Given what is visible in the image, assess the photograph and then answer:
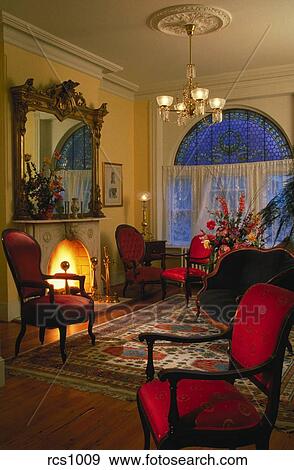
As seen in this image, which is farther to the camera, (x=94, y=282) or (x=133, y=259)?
(x=133, y=259)

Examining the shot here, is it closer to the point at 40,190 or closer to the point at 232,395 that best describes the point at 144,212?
the point at 40,190

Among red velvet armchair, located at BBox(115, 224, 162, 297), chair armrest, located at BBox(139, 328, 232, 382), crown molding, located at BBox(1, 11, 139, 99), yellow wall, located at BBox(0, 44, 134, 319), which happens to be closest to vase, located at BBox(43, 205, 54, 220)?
yellow wall, located at BBox(0, 44, 134, 319)

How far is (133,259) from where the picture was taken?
271 inches

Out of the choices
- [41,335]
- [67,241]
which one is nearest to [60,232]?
[67,241]

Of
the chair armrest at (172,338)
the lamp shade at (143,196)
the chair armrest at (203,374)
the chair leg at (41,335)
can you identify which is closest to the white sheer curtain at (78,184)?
the lamp shade at (143,196)

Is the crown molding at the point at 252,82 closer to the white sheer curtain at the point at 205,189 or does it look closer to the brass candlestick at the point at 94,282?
the white sheer curtain at the point at 205,189

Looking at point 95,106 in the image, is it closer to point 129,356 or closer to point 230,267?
point 230,267

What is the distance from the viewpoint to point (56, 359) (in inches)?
160

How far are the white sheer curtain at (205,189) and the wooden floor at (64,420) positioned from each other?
462 cm

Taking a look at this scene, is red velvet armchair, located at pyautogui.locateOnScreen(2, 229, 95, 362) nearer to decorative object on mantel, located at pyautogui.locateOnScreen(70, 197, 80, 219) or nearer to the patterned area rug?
the patterned area rug

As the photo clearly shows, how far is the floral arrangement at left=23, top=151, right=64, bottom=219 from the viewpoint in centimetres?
554

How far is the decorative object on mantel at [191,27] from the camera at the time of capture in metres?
4.86

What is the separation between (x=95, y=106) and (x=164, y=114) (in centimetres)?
189

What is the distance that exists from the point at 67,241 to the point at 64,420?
3.51m
